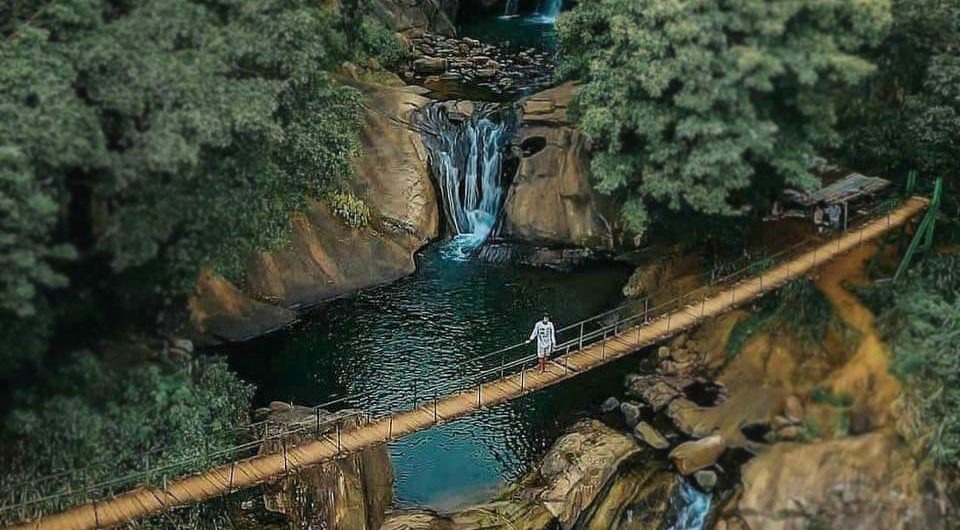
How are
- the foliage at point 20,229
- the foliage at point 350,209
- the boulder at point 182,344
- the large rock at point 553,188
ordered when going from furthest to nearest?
the foliage at point 350,209 → the large rock at point 553,188 → the boulder at point 182,344 → the foliage at point 20,229

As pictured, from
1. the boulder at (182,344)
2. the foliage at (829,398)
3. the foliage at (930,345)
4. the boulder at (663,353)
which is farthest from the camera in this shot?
the boulder at (663,353)

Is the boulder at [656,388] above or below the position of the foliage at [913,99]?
below

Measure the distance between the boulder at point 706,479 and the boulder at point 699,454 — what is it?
0.43 feet

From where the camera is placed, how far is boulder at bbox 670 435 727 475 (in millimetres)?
18469

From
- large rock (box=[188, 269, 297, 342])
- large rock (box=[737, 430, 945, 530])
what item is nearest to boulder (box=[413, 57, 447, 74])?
large rock (box=[188, 269, 297, 342])

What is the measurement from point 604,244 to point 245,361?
408 inches

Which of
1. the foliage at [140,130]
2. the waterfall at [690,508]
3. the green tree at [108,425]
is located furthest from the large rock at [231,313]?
the waterfall at [690,508]

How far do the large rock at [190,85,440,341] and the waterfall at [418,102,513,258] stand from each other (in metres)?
0.47

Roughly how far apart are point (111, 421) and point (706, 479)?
1080cm

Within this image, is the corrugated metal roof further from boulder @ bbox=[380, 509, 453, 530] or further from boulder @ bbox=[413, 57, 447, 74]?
boulder @ bbox=[413, 57, 447, 74]

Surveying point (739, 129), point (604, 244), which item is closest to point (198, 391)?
point (739, 129)

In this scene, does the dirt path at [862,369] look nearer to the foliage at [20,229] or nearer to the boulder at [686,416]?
the boulder at [686,416]

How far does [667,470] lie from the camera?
18.8 metres

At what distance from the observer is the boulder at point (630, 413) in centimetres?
2072
